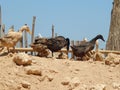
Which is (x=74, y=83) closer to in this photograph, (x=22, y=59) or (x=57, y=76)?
(x=57, y=76)

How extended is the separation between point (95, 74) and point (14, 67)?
127cm

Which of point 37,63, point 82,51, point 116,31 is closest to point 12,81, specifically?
point 37,63

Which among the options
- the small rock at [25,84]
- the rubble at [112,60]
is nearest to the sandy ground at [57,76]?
the small rock at [25,84]

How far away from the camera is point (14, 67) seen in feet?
17.3

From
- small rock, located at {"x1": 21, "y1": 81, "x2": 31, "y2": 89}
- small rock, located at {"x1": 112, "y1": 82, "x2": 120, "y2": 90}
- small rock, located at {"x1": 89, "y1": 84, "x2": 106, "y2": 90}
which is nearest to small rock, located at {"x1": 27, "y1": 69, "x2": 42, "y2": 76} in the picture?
small rock, located at {"x1": 21, "y1": 81, "x2": 31, "y2": 89}

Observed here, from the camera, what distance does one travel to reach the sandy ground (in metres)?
4.88

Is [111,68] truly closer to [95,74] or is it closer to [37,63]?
[95,74]

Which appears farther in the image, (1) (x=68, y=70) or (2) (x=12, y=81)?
(1) (x=68, y=70)

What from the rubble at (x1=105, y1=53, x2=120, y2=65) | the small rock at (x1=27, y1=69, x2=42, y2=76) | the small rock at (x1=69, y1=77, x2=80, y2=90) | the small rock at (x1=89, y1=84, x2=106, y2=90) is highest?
the rubble at (x1=105, y1=53, x2=120, y2=65)

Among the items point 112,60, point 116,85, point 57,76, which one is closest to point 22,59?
point 57,76

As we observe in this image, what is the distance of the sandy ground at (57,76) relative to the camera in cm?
488

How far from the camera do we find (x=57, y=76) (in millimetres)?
5320

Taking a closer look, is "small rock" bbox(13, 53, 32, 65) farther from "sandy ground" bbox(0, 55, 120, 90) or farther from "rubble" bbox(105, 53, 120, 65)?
"rubble" bbox(105, 53, 120, 65)

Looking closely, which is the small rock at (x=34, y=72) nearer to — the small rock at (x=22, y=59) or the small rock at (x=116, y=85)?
the small rock at (x=22, y=59)
